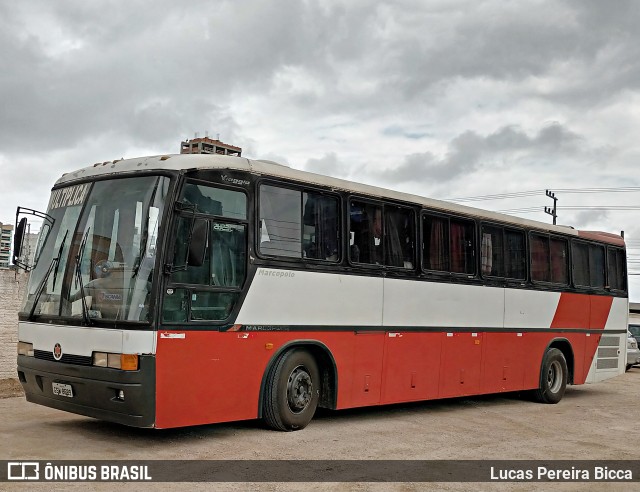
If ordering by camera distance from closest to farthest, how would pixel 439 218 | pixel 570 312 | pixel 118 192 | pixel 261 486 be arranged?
1. pixel 261 486
2. pixel 118 192
3. pixel 439 218
4. pixel 570 312

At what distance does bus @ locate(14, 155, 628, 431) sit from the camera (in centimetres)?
844

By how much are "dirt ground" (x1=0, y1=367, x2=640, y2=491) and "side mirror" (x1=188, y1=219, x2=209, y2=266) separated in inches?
81.6

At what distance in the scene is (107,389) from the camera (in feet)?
27.2

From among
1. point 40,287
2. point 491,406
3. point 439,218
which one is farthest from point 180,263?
point 491,406

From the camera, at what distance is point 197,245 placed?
8.50 metres

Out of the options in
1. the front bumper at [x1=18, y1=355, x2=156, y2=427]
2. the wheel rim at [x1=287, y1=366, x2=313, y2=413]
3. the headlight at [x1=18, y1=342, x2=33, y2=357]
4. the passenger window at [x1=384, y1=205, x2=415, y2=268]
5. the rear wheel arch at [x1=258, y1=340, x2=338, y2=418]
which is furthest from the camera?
the passenger window at [x1=384, y1=205, x2=415, y2=268]

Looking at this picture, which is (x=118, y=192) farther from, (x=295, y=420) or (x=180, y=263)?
(x=295, y=420)

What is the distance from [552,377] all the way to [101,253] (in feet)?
32.9

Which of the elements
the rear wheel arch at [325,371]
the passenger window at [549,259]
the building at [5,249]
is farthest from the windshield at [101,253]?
the passenger window at [549,259]

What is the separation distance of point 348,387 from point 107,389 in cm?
363

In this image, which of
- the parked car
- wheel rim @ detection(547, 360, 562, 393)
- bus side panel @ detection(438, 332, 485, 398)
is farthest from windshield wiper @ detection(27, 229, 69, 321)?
the parked car

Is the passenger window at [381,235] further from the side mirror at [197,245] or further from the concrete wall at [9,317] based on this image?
the concrete wall at [9,317]

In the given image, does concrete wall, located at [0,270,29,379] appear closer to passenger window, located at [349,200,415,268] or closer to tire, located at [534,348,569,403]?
passenger window, located at [349,200,415,268]

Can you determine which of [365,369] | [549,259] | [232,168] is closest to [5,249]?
[549,259]
